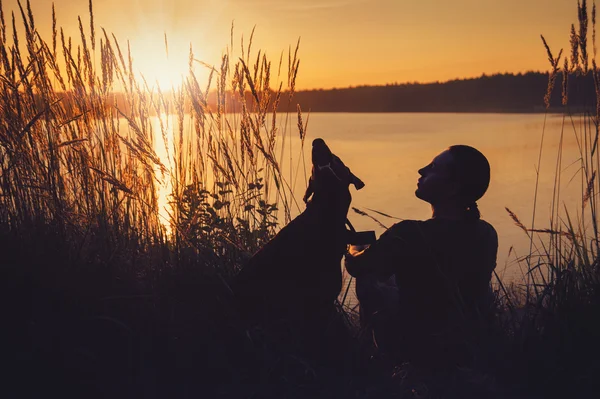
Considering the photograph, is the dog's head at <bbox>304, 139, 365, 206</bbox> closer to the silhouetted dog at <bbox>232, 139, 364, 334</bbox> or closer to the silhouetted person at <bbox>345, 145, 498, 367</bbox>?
the silhouetted dog at <bbox>232, 139, 364, 334</bbox>

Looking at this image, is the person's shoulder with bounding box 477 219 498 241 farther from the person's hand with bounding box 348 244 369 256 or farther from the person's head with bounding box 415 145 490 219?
the person's hand with bounding box 348 244 369 256

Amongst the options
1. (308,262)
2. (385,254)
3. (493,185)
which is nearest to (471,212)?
(385,254)

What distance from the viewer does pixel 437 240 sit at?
232 cm

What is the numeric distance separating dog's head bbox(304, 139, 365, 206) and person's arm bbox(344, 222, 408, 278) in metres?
0.22

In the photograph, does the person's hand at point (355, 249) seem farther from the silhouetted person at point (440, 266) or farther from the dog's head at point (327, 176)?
the dog's head at point (327, 176)

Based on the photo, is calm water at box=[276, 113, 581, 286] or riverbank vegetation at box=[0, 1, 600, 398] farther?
calm water at box=[276, 113, 581, 286]

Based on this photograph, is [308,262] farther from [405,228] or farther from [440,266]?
[440,266]

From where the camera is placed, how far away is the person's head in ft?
7.63

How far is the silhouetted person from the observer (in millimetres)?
2326

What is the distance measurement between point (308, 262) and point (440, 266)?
0.53 m

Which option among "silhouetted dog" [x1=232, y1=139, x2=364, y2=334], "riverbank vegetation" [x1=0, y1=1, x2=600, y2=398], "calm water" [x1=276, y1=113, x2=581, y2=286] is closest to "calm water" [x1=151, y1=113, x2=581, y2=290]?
"calm water" [x1=276, y1=113, x2=581, y2=286]

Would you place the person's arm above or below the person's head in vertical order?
below

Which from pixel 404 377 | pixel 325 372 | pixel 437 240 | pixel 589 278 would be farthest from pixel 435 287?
pixel 589 278

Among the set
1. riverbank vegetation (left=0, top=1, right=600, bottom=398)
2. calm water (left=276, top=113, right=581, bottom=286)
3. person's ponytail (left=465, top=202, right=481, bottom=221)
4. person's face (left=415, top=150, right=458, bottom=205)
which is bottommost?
calm water (left=276, top=113, right=581, bottom=286)
